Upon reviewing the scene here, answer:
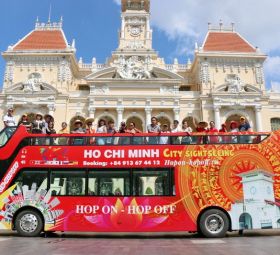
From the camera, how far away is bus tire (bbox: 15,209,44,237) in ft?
33.3

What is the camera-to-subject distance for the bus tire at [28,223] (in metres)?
10.2

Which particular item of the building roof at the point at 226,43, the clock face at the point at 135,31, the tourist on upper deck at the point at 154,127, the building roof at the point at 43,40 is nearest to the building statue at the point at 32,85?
the building roof at the point at 43,40

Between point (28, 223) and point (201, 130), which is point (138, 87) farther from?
point (28, 223)

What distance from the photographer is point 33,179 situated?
10266 mm

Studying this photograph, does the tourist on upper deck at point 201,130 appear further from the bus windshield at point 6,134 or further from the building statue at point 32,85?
the building statue at point 32,85

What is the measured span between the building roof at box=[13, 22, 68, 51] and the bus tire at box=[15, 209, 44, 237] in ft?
103

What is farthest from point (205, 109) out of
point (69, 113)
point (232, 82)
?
point (69, 113)

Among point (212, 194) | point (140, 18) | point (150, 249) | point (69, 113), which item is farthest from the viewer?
point (140, 18)

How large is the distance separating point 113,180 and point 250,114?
95.3ft

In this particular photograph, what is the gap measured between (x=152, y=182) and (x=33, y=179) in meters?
3.84

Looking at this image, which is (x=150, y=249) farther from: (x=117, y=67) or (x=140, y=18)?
(x=140, y=18)

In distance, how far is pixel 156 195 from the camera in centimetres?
1010

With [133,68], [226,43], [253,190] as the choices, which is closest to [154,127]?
[253,190]

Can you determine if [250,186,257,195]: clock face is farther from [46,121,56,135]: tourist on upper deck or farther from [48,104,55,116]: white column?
[48,104,55,116]: white column
